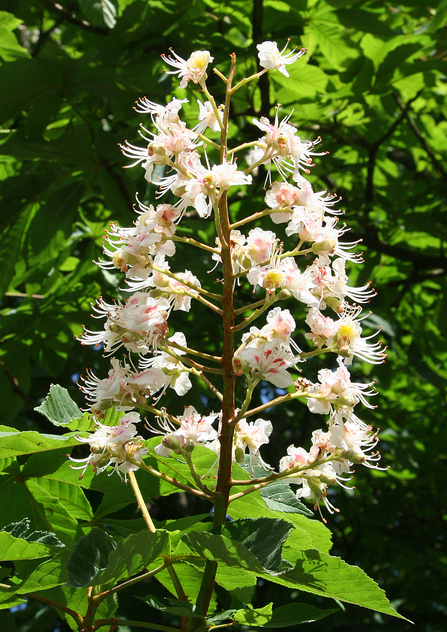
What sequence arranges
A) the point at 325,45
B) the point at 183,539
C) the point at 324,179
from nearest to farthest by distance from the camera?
the point at 183,539 → the point at 325,45 → the point at 324,179

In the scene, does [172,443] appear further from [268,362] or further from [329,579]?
[329,579]

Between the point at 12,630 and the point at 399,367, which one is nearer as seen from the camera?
the point at 12,630

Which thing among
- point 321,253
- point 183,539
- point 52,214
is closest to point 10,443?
point 183,539

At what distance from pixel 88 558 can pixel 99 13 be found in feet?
8.43

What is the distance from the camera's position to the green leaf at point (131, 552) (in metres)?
1.04

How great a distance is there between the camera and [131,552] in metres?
1.04

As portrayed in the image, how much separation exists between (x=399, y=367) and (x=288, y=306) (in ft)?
6.45

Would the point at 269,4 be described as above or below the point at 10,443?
above

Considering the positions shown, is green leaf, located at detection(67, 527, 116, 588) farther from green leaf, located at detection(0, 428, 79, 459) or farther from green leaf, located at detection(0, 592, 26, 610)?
green leaf, located at detection(0, 428, 79, 459)

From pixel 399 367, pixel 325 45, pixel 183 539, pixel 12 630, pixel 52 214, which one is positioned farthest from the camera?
pixel 399 367

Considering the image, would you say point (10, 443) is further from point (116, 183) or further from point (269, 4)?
point (269, 4)

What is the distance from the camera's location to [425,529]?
15.1ft

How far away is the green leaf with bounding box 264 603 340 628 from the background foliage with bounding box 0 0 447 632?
1004 millimetres

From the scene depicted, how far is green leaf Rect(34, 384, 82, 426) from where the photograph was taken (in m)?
1.38
